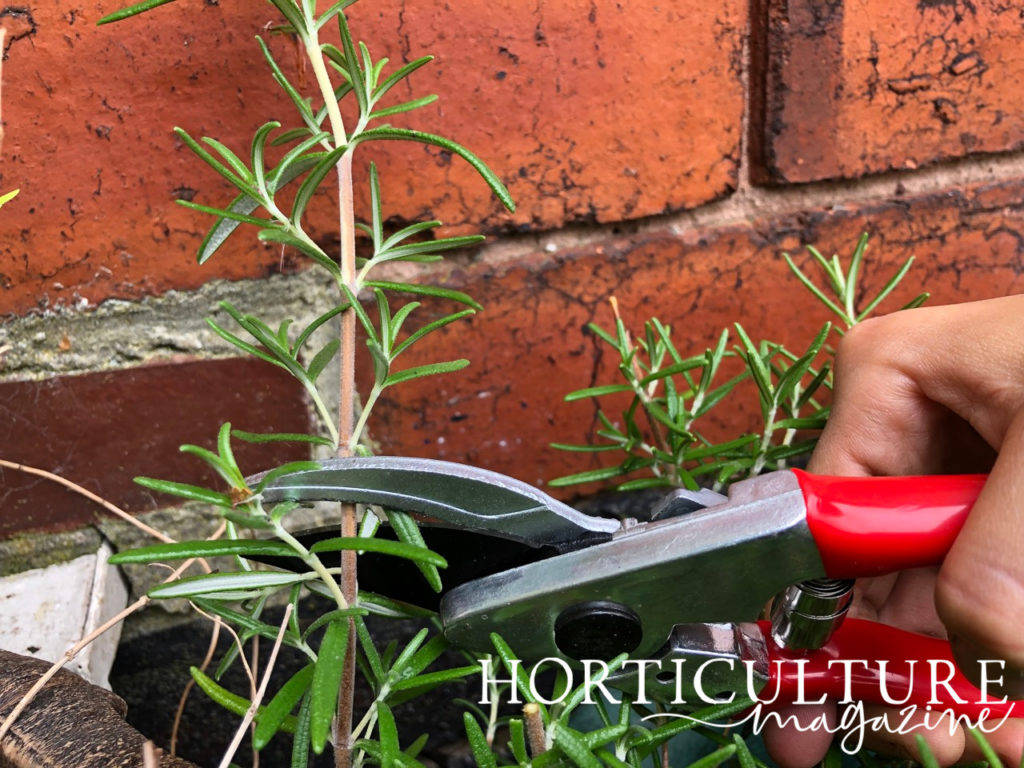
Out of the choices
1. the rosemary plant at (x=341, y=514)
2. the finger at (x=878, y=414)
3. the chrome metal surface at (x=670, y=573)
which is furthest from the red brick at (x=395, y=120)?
the chrome metal surface at (x=670, y=573)

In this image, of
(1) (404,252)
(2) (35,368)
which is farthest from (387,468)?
(2) (35,368)

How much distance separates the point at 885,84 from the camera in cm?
89

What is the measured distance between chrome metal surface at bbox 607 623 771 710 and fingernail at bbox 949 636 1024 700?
12 cm

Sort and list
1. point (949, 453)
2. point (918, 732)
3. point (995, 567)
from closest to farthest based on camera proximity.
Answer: point (995, 567) → point (918, 732) → point (949, 453)

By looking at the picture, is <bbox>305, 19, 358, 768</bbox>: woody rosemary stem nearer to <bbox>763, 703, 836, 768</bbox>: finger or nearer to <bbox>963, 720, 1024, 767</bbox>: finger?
<bbox>763, 703, 836, 768</bbox>: finger

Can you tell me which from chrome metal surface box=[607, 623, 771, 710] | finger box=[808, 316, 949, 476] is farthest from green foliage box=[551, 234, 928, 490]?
chrome metal surface box=[607, 623, 771, 710]

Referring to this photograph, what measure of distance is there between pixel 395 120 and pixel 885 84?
460mm

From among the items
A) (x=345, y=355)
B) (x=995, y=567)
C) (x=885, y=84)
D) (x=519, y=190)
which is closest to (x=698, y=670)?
(x=995, y=567)

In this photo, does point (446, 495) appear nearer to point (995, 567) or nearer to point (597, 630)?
point (597, 630)

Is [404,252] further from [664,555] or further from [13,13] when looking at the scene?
[13,13]

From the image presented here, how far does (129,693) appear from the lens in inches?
35.0

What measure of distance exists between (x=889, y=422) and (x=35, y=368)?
0.67 metres

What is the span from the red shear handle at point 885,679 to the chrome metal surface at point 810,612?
1 centimetres

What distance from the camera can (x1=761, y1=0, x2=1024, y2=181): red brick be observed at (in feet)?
2.83
